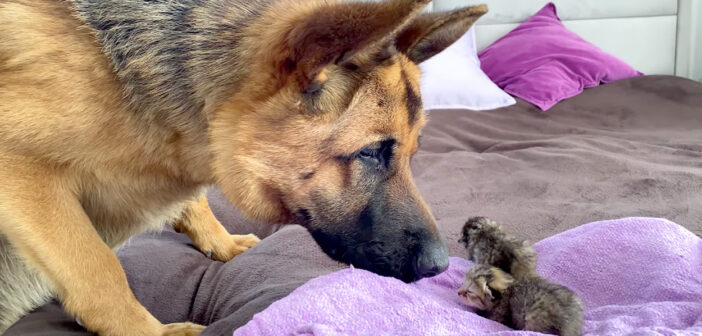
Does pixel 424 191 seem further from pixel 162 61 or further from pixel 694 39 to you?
pixel 694 39

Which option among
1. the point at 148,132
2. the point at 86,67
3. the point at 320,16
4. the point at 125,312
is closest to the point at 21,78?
the point at 86,67

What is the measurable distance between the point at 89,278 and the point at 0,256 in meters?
0.41

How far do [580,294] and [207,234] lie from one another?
44.4 inches

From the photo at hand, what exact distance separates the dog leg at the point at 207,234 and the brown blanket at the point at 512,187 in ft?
0.18

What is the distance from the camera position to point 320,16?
1207 millimetres

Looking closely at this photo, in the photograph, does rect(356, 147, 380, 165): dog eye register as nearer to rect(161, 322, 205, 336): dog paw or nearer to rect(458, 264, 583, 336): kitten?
rect(458, 264, 583, 336): kitten

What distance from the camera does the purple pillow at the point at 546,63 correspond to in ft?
13.2

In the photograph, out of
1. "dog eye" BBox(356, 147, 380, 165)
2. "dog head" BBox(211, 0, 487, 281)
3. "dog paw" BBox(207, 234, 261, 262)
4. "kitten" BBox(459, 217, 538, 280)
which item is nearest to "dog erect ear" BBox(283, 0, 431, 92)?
"dog head" BBox(211, 0, 487, 281)

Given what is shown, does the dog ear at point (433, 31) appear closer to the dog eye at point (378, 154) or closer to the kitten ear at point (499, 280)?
the dog eye at point (378, 154)

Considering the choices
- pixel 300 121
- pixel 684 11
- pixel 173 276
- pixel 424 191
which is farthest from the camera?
pixel 684 11

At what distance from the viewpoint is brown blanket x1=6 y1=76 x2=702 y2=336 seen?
1.66m

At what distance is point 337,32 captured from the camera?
46.1 inches

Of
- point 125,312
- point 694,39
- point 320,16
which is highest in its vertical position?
point 320,16

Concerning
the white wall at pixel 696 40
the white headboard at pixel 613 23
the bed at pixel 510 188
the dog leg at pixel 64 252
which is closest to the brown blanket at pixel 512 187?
the bed at pixel 510 188
